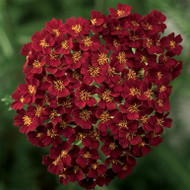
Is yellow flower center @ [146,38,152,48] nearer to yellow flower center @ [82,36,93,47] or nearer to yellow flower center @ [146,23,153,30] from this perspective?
yellow flower center @ [146,23,153,30]

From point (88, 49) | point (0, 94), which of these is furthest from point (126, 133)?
point (0, 94)

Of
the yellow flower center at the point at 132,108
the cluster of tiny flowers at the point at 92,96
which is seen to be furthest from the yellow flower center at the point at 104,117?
the yellow flower center at the point at 132,108

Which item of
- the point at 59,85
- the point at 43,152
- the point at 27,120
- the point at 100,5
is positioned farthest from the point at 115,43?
the point at 43,152

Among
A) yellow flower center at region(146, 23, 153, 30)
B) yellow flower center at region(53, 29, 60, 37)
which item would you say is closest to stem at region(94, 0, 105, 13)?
yellow flower center at region(146, 23, 153, 30)

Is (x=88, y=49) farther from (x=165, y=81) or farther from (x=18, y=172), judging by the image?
(x=18, y=172)

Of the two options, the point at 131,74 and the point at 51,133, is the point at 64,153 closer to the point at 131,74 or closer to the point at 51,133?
the point at 51,133

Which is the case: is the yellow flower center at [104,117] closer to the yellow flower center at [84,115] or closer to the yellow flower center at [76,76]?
the yellow flower center at [84,115]
